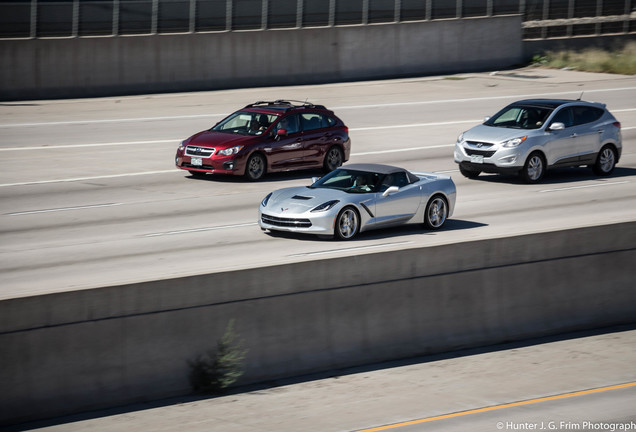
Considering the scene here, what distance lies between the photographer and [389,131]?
30.0 m

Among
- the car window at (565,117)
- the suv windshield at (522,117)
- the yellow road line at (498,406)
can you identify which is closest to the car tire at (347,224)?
the yellow road line at (498,406)

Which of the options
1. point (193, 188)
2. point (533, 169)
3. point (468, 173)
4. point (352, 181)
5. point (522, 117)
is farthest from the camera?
point (468, 173)

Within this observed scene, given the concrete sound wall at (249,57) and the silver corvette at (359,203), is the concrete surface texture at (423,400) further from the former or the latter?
the concrete sound wall at (249,57)

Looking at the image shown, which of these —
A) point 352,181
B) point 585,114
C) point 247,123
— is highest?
point 585,114

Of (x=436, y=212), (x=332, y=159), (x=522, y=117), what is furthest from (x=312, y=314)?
(x=522, y=117)

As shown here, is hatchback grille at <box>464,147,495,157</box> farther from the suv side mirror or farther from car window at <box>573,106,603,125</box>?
the suv side mirror

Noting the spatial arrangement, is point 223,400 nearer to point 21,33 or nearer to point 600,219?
point 600,219

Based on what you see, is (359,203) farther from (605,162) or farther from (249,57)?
(249,57)

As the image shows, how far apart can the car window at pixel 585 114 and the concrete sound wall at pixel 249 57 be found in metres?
17.5

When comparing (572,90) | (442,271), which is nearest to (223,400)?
(442,271)

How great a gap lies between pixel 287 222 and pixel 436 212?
3076 mm

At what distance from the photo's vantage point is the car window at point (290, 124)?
22.2 m

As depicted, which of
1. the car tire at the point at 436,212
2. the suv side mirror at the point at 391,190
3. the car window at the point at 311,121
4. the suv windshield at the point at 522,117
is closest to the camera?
the suv side mirror at the point at 391,190

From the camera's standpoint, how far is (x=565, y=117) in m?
22.3
